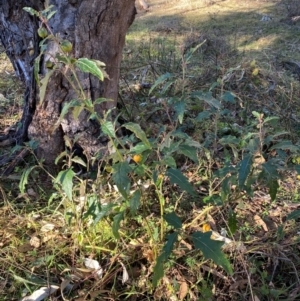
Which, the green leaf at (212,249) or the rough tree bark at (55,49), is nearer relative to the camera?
the green leaf at (212,249)

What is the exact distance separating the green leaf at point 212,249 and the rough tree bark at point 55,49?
879 mm

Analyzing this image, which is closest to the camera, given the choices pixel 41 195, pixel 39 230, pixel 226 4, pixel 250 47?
pixel 39 230

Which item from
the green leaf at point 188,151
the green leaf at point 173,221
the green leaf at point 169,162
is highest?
the green leaf at point 188,151

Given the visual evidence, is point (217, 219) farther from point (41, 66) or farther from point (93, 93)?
point (41, 66)

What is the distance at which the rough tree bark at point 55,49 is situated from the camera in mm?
1925

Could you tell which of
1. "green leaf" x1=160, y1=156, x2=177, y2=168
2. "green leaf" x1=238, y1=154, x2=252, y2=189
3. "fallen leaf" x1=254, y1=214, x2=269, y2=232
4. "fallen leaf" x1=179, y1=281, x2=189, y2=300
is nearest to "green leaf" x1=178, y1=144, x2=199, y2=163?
"green leaf" x1=160, y1=156, x2=177, y2=168

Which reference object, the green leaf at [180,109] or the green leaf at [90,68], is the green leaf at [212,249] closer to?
the green leaf at [180,109]

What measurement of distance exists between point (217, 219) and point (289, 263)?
0.36m

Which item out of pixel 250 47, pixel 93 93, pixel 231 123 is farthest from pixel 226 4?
pixel 93 93

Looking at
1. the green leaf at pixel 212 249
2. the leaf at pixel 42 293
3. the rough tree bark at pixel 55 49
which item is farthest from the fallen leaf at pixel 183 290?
the rough tree bark at pixel 55 49

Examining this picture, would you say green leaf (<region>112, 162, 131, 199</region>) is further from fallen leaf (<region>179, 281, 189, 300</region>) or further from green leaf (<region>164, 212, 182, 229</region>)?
fallen leaf (<region>179, 281, 189, 300</region>)

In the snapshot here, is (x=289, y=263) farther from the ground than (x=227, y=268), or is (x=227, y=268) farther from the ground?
(x=227, y=268)

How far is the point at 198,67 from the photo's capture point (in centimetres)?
386

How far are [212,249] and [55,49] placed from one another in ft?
4.08
